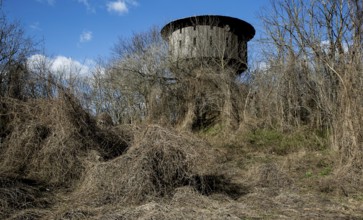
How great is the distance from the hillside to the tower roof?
31.3 feet

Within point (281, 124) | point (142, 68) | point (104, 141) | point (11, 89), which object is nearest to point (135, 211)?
point (104, 141)

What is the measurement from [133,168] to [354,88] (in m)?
5.36

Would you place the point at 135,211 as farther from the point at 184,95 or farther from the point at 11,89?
the point at 184,95

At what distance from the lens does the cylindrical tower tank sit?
54.3 feet

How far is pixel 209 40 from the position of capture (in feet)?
55.9

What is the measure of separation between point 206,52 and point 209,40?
71 centimetres

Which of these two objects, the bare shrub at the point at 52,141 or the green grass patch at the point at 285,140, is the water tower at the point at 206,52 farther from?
the bare shrub at the point at 52,141

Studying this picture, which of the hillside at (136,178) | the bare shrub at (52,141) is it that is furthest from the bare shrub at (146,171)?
the bare shrub at (52,141)

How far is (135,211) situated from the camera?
16.1ft

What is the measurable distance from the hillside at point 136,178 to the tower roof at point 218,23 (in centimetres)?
953

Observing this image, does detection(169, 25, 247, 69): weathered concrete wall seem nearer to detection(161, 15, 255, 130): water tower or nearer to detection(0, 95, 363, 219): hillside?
detection(161, 15, 255, 130): water tower

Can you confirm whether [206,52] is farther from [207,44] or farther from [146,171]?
[146,171]

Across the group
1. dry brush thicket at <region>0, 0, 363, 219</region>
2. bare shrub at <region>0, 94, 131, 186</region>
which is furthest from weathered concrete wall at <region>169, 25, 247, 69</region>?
bare shrub at <region>0, 94, 131, 186</region>

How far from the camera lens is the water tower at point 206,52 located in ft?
49.1
